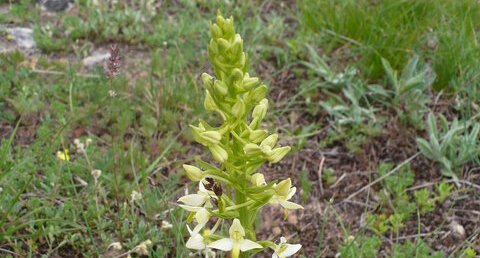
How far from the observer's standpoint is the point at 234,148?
2.36 meters

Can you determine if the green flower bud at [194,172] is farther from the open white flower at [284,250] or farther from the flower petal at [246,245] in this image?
the open white flower at [284,250]

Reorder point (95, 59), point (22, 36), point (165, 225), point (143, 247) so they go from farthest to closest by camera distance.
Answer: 1. point (22, 36)
2. point (95, 59)
3. point (165, 225)
4. point (143, 247)

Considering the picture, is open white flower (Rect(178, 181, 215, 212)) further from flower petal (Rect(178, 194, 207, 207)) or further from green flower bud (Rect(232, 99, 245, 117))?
green flower bud (Rect(232, 99, 245, 117))

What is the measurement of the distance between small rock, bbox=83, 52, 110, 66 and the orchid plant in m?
2.92

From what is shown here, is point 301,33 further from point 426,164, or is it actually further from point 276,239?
point 276,239

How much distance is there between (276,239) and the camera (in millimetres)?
3865

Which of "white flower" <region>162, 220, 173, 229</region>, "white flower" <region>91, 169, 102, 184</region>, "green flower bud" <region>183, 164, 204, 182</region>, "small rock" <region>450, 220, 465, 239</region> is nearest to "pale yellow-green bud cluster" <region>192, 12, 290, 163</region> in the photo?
"green flower bud" <region>183, 164, 204, 182</region>

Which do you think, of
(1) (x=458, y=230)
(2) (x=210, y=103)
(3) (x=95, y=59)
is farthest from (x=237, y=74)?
(3) (x=95, y=59)

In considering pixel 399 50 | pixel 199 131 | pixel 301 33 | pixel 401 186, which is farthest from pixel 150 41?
pixel 199 131

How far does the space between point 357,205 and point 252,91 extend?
2.09 meters

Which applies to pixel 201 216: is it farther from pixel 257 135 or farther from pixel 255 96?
pixel 255 96

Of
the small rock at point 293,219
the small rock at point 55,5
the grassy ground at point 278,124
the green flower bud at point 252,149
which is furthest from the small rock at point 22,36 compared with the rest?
the green flower bud at point 252,149

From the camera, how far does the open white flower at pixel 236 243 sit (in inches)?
92.7

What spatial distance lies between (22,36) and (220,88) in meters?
3.53
